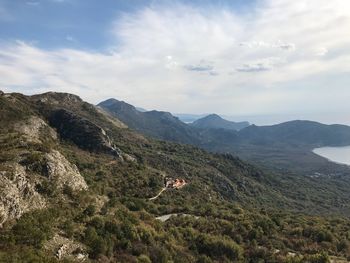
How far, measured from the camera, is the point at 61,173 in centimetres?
4325

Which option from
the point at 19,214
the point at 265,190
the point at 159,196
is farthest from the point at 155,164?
the point at 19,214

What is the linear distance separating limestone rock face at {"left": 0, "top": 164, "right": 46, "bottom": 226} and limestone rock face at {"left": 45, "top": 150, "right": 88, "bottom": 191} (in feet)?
11.6

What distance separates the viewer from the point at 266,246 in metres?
44.7

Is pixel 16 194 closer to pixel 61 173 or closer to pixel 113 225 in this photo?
pixel 113 225

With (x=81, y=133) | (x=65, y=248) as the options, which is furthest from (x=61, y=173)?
(x=81, y=133)

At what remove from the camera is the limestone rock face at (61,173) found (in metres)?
41.5

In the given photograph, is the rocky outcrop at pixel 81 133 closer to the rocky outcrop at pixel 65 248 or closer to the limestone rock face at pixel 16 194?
the limestone rock face at pixel 16 194

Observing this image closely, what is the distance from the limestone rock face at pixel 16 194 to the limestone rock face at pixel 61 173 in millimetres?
3550

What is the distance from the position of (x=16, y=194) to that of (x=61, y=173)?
9534 mm

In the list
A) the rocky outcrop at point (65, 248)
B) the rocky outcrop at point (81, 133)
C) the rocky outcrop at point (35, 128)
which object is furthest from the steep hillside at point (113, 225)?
the rocky outcrop at point (81, 133)

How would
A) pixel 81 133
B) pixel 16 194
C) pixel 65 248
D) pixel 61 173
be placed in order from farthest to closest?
pixel 81 133 < pixel 61 173 < pixel 16 194 < pixel 65 248

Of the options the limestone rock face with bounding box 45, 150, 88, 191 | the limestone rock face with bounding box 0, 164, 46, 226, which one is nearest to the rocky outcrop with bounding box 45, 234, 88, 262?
the limestone rock face with bounding box 0, 164, 46, 226

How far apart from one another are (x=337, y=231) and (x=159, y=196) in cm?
3084

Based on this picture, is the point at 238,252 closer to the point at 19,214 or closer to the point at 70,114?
the point at 19,214
